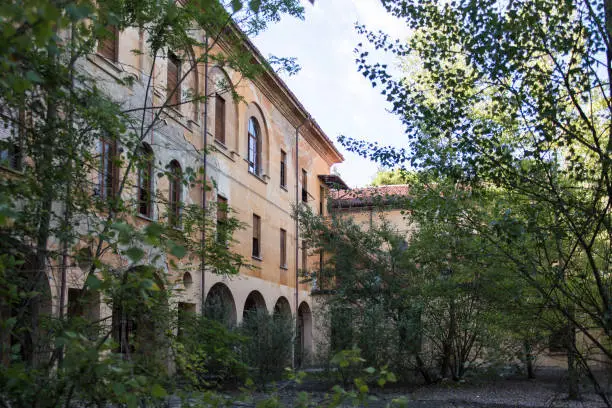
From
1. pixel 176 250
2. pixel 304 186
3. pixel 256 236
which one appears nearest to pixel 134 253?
pixel 176 250

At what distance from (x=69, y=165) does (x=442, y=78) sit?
3.98 meters

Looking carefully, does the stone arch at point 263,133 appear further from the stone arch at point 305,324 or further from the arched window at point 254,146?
the stone arch at point 305,324

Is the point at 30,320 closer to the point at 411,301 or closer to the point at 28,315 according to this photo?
the point at 28,315

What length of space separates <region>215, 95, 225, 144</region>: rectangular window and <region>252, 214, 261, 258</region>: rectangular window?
3796 millimetres

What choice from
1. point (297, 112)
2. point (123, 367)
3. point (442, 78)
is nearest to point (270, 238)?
point (297, 112)

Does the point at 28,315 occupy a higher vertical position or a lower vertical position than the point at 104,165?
lower

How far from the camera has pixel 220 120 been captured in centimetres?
2216

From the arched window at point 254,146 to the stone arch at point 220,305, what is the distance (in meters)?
4.82

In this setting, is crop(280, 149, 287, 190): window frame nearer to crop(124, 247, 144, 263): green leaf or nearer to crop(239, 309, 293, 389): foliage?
crop(239, 309, 293, 389): foliage

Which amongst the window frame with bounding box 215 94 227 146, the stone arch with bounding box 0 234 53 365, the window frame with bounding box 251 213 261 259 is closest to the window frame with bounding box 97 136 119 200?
the stone arch with bounding box 0 234 53 365

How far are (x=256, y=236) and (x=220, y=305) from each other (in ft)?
21.3

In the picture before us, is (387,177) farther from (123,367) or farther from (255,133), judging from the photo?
(123,367)

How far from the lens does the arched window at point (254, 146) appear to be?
24.8 metres

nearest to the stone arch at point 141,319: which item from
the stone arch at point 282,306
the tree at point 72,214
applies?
the tree at point 72,214
